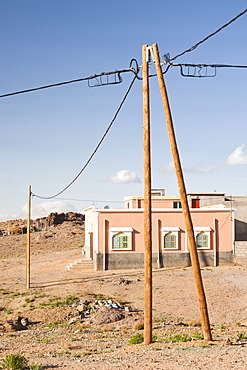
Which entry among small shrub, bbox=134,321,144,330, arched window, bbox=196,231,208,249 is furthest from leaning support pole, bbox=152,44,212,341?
arched window, bbox=196,231,208,249

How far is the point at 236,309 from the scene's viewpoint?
22.8 metres

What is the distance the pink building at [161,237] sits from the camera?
35531mm

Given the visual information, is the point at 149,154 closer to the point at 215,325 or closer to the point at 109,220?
the point at 215,325

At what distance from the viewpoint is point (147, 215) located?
13281mm

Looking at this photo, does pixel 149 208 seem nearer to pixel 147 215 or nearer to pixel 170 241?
pixel 147 215

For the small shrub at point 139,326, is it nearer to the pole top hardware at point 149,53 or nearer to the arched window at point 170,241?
the pole top hardware at point 149,53

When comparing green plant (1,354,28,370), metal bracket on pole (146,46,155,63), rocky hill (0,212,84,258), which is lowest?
rocky hill (0,212,84,258)

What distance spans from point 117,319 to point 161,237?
1483 centimetres

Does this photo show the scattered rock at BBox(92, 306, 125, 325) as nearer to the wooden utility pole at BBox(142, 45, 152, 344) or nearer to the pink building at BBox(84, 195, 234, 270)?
the wooden utility pole at BBox(142, 45, 152, 344)

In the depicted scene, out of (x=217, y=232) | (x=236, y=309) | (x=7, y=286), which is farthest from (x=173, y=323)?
(x=217, y=232)

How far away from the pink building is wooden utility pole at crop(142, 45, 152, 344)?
2213 cm

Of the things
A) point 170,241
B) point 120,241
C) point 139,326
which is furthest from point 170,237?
point 139,326

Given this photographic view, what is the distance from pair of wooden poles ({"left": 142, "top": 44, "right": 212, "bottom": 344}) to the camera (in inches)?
503

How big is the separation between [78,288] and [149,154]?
1741 centimetres
